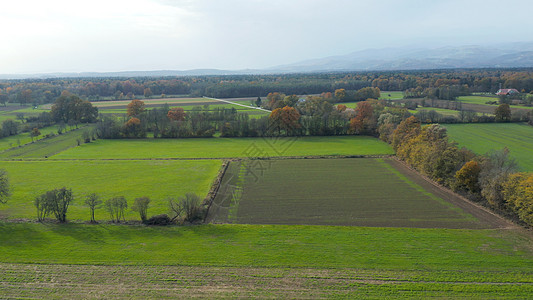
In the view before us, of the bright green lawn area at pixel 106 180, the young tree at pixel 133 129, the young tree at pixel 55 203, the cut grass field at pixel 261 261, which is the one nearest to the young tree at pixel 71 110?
the young tree at pixel 133 129

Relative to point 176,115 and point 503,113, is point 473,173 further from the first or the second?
point 176,115

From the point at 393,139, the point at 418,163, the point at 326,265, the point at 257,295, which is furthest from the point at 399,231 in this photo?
the point at 393,139

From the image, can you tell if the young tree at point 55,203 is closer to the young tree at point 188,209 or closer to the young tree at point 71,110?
the young tree at point 188,209

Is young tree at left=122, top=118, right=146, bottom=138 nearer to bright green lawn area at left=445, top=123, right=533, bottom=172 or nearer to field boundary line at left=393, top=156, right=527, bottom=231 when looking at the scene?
field boundary line at left=393, top=156, right=527, bottom=231

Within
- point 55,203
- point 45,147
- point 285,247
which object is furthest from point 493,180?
point 45,147

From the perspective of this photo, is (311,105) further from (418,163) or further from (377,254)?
(377,254)

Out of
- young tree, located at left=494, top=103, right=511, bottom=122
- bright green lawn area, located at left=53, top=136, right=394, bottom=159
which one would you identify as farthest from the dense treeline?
bright green lawn area, located at left=53, top=136, right=394, bottom=159
